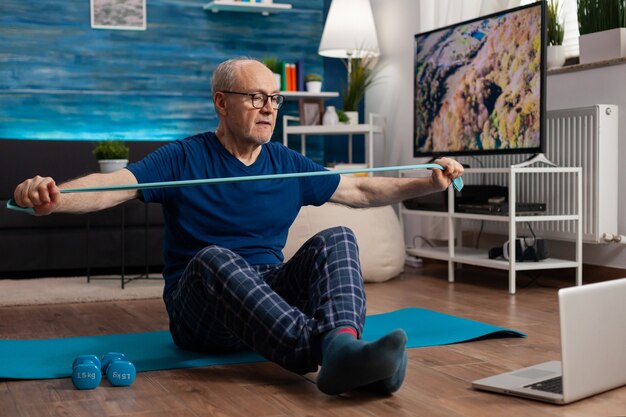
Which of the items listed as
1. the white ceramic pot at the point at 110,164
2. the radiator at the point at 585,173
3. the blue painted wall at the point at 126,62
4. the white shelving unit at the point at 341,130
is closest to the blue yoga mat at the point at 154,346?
the radiator at the point at 585,173

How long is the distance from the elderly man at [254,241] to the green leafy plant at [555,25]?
2.27 meters

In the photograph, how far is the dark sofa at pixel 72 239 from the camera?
4.54 m

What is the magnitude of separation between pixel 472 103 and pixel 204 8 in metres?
2.19

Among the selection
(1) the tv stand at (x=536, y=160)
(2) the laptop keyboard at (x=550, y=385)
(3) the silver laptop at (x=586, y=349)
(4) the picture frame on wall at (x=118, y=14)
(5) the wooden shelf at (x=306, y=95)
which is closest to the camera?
(3) the silver laptop at (x=586, y=349)

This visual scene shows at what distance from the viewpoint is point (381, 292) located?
13.1 ft

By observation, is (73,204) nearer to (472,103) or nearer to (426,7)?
(472,103)

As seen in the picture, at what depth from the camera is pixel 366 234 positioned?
14.5 feet

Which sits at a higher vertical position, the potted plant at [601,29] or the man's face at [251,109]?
the potted plant at [601,29]

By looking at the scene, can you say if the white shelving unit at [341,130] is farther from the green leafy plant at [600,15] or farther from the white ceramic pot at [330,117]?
the green leafy plant at [600,15]

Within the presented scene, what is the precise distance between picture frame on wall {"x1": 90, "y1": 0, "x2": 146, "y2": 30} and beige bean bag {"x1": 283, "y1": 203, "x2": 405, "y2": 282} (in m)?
1.98

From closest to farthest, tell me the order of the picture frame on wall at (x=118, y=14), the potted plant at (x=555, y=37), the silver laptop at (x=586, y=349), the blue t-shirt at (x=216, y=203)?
1. the silver laptop at (x=586, y=349)
2. the blue t-shirt at (x=216, y=203)
3. the potted plant at (x=555, y=37)
4. the picture frame on wall at (x=118, y=14)

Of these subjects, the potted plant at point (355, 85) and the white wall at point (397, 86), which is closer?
the white wall at point (397, 86)

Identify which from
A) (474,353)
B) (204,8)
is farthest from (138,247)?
(474,353)

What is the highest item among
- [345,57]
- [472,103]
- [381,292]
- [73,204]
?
[345,57]
